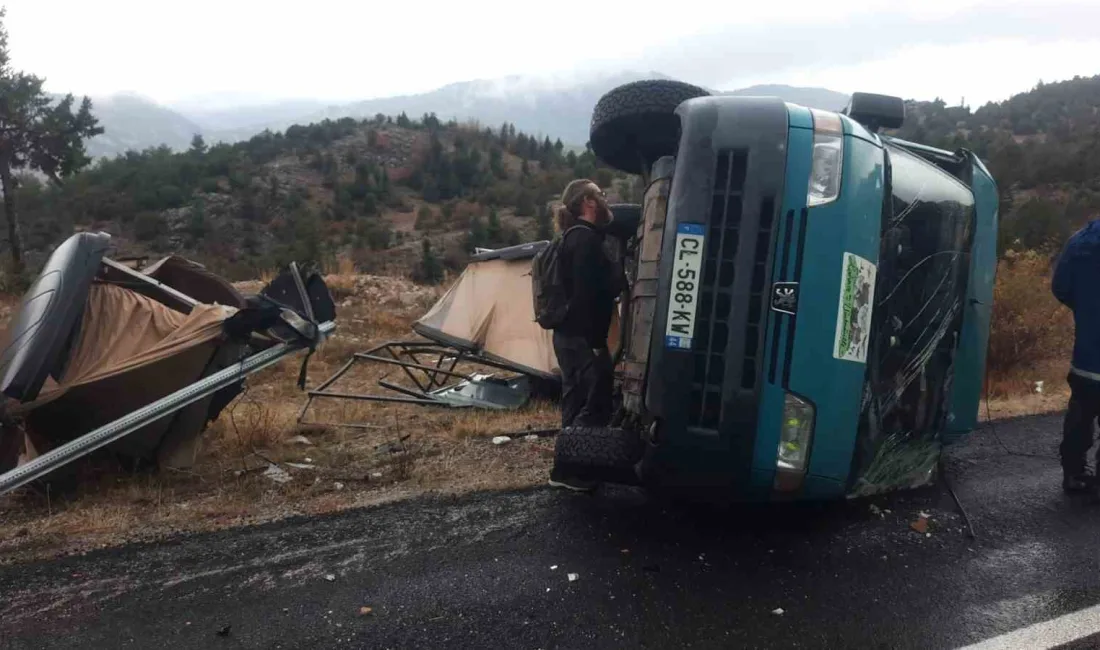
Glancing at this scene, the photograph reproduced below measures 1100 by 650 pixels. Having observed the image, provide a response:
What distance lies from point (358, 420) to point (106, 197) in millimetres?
28008

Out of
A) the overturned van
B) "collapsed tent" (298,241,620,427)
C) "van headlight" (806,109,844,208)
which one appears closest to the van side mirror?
the overturned van

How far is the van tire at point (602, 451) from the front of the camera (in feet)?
10.5

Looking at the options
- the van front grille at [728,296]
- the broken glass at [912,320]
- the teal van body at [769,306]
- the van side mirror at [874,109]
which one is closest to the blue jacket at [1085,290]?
the broken glass at [912,320]

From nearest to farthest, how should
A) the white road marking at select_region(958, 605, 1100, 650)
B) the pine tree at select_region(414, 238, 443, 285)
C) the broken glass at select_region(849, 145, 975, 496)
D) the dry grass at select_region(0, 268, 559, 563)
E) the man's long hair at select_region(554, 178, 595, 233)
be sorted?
the white road marking at select_region(958, 605, 1100, 650) → the broken glass at select_region(849, 145, 975, 496) → the dry grass at select_region(0, 268, 559, 563) → the man's long hair at select_region(554, 178, 595, 233) → the pine tree at select_region(414, 238, 443, 285)

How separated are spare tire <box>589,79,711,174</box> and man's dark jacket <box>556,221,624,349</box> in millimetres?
542

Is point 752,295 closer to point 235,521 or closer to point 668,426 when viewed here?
point 668,426

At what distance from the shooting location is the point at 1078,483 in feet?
13.5

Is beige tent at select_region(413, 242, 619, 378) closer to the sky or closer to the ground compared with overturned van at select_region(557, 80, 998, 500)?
closer to the ground

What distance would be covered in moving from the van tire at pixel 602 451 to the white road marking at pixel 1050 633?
137 cm

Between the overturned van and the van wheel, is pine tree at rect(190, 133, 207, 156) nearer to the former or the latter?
the van wheel

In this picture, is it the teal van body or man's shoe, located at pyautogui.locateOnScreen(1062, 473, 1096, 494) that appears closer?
the teal van body

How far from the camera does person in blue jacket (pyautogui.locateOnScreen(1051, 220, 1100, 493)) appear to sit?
4109 mm

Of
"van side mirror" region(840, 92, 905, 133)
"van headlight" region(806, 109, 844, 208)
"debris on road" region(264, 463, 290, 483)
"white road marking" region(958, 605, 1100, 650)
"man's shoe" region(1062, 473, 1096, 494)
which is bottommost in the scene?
"debris on road" region(264, 463, 290, 483)

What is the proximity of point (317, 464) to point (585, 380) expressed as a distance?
6.32 feet
